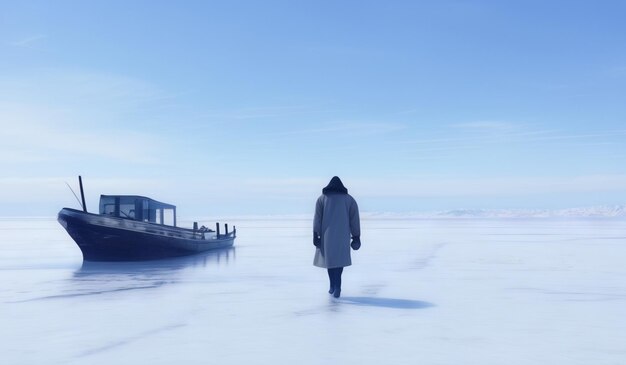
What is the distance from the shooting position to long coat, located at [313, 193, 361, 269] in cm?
1148

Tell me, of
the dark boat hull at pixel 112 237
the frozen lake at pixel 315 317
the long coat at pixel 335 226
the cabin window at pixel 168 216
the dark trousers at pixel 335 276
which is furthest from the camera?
the cabin window at pixel 168 216

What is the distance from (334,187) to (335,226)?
0.76 m

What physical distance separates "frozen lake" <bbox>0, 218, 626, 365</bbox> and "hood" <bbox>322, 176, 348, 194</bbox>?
213cm

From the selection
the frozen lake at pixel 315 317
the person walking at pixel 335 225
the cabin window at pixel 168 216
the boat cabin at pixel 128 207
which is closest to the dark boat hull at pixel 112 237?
the boat cabin at pixel 128 207

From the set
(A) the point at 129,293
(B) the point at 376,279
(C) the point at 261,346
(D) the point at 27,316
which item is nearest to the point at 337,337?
(C) the point at 261,346

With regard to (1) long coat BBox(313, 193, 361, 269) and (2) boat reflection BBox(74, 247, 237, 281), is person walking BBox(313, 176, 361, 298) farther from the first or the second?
(2) boat reflection BBox(74, 247, 237, 281)

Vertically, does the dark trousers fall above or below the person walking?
below

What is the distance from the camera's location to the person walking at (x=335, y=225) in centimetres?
1149

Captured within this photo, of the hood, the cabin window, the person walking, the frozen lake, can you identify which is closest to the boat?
the cabin window

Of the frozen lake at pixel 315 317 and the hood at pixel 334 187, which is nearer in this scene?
the frozen lake at pixel 315 317

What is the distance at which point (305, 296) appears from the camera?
1270 cm

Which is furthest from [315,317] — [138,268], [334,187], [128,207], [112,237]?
[128,207]

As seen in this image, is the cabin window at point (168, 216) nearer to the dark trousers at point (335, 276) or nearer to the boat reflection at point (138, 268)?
the boat reflection at point (138, 268)

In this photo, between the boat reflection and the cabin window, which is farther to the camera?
the cabin window
